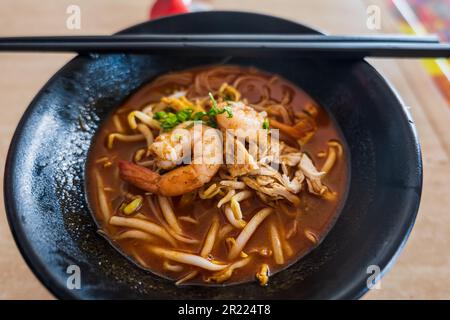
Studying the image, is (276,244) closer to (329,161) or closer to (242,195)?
(242,195)

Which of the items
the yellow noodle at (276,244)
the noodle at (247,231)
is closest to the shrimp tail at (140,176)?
the noodle at (247,231)

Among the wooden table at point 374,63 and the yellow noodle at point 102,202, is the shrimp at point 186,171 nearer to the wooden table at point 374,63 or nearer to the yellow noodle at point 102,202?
the yellow noodle at point 102,202

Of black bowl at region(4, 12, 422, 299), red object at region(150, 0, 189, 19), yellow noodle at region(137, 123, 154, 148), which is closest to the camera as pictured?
black bowl at region(4, 12, 422, 299)

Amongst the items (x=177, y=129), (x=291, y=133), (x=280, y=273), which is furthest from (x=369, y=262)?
(x=177, y=129)

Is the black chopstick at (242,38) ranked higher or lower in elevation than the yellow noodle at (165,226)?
higher

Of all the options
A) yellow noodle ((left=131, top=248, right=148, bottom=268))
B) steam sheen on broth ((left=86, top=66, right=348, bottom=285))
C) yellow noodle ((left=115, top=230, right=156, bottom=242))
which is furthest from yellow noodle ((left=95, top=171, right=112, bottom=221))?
yellow noodle ((left=131, top=248, right=148, bottom=268))

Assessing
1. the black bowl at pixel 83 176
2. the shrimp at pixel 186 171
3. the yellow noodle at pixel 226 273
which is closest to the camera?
the black bowl at pixel 83 176

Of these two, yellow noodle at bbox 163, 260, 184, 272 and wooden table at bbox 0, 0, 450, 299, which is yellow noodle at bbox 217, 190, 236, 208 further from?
wooden table at bbox 0, 0, 450, 299

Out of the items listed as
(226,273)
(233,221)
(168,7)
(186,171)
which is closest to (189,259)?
(226,273)
